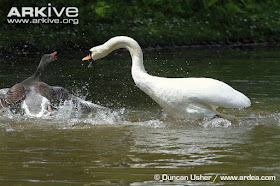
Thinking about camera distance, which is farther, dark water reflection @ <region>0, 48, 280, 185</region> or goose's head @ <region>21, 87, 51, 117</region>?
goose's head @ <region>21, 87, 51, 117</region>

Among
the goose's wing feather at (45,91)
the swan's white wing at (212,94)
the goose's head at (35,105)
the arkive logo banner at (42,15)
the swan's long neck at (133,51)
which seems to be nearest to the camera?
the swan's white wing at (212,94)

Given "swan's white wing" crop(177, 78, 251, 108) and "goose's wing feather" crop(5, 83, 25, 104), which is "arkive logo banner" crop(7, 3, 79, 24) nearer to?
"goose's wing feather" crop(5, 83, 25, 104)

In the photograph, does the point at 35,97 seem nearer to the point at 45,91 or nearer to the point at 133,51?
the point at 45,91

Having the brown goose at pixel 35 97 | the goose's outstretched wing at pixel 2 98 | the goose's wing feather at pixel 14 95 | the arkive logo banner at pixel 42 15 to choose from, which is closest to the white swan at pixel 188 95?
the brown goose at pixel 35 97

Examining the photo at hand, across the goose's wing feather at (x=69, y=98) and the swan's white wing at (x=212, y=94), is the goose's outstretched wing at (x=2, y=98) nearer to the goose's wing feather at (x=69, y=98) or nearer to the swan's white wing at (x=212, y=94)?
the goose's wing feather at (x=69, y=98)

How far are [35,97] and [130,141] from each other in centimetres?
272

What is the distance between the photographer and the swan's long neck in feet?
27.6

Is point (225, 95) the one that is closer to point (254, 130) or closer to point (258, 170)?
point (254, 130)

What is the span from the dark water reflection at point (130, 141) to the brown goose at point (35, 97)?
0.25 metres

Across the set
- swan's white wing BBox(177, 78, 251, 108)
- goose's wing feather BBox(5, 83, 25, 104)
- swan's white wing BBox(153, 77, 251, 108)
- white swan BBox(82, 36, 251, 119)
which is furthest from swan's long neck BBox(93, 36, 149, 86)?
goose's wing feather BBox(5, 83, 25, 104)

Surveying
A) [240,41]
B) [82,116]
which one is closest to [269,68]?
[82,116]

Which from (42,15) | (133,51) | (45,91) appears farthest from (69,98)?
(42,15)

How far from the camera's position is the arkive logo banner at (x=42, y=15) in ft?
70.9

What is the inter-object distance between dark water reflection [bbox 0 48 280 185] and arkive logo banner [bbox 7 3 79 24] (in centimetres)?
844
